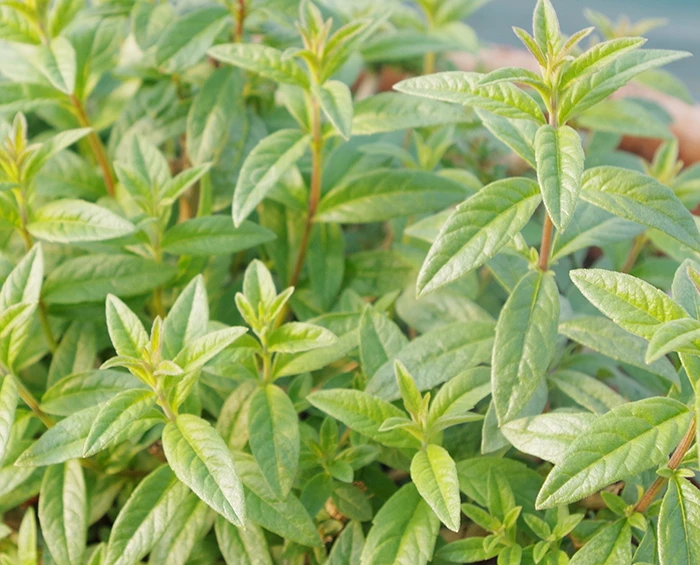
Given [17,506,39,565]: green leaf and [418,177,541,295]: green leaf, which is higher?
[418,177,541,295]: green leaf

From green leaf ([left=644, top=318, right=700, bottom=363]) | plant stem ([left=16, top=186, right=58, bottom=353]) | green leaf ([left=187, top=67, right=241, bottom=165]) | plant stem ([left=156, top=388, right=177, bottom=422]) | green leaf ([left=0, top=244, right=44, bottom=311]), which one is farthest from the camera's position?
green leaf ([left=187, top=67, right=241, bottom=165])

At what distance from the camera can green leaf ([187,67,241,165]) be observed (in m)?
1.32

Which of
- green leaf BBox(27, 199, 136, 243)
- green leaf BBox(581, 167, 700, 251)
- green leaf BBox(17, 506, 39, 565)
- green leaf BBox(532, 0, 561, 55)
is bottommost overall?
green leaf BBox(17, 506, 39, 565)

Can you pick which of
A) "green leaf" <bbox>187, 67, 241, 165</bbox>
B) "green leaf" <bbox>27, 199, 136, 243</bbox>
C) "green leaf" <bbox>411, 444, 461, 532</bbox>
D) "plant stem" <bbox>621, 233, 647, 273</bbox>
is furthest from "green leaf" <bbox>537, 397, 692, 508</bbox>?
"green leaf" <bbox>187, 67, 241, 165</bbox>

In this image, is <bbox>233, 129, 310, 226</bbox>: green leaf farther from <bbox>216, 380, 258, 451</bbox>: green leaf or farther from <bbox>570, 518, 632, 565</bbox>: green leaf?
<bbox>570, 518, 632, 565</bbox>: green leaf

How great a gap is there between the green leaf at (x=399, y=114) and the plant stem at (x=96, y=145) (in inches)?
19.9

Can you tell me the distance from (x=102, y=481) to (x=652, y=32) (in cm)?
240

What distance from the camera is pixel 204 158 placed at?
1315 mm

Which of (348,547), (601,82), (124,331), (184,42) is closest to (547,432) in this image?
(348,547)

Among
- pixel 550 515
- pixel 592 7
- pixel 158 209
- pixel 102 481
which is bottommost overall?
pixel 102 481

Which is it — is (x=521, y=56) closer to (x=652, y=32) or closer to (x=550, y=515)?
(x=652, y=32)

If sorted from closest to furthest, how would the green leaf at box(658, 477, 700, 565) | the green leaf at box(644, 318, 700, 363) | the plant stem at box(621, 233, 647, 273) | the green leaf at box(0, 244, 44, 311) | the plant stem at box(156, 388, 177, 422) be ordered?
the green leaf at box(644, 318, 700, 363) → the green leaf at box(658, 477, 700, 565) → the plant stem at box(156, 388, 177, 422) → the green leaf at box(0, 244, 44, 311) → the plant stem at box(621, 233, 647, 273)

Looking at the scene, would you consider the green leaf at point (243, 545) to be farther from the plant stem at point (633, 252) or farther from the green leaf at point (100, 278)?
the plant stem at point (633, 252)

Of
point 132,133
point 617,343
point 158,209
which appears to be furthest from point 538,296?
point 132,133
